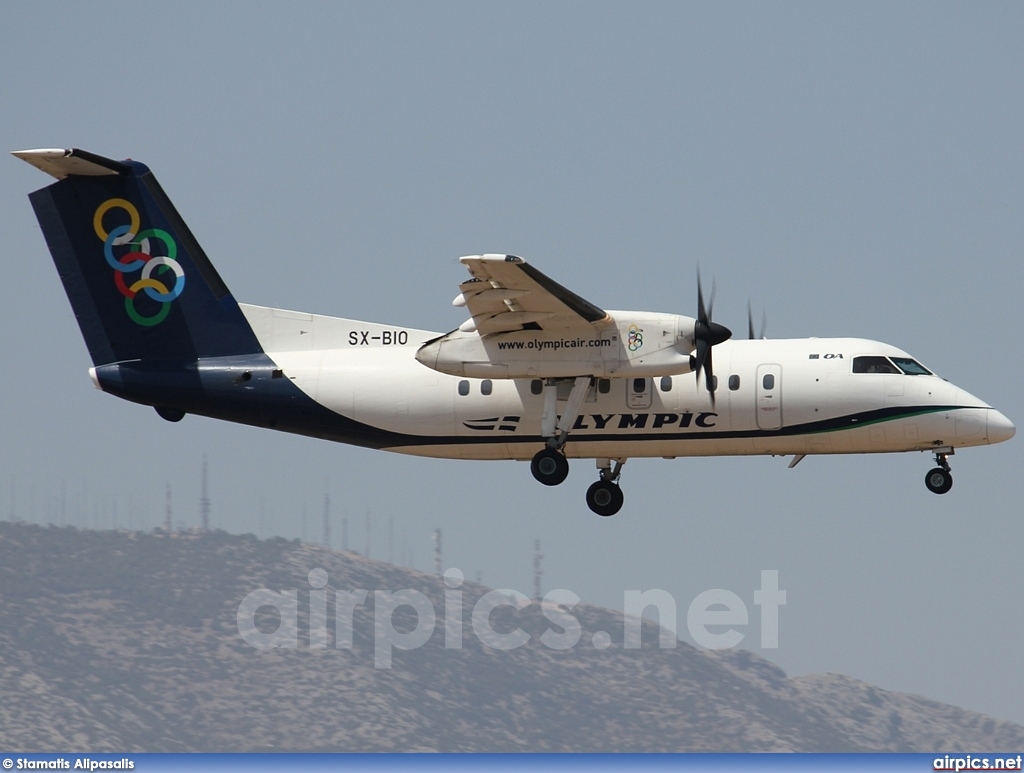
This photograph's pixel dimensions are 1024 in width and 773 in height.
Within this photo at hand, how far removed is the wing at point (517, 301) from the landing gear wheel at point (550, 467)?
2.17 m

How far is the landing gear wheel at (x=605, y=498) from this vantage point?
26562 mm

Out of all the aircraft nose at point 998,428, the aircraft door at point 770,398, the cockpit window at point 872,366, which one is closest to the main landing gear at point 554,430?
the aircraft door at point 770,398

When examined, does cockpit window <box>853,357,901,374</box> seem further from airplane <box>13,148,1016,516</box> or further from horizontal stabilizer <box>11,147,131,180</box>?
horizontal stabilizer <box>11,147,131,180</box>

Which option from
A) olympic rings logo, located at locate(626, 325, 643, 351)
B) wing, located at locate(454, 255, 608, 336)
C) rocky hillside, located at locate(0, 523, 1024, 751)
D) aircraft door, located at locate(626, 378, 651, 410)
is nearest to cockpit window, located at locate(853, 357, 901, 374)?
aircraft door, located at locate(626, 378, 651, 410)

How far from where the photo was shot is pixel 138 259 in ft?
89.6

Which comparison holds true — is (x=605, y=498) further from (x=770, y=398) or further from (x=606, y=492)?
(x=770, y=398)

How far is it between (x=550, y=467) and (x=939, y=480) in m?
6.48

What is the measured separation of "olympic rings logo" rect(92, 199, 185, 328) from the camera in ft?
89.1

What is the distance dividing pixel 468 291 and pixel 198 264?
20.8ft

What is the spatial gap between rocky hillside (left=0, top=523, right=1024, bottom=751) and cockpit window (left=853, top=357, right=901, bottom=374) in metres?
98.5

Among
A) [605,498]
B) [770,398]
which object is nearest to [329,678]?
[605,498]

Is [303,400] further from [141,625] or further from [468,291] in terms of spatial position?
[141,625]

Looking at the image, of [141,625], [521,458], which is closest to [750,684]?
[141,625]

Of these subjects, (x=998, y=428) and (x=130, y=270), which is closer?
(x=998, y=428)
